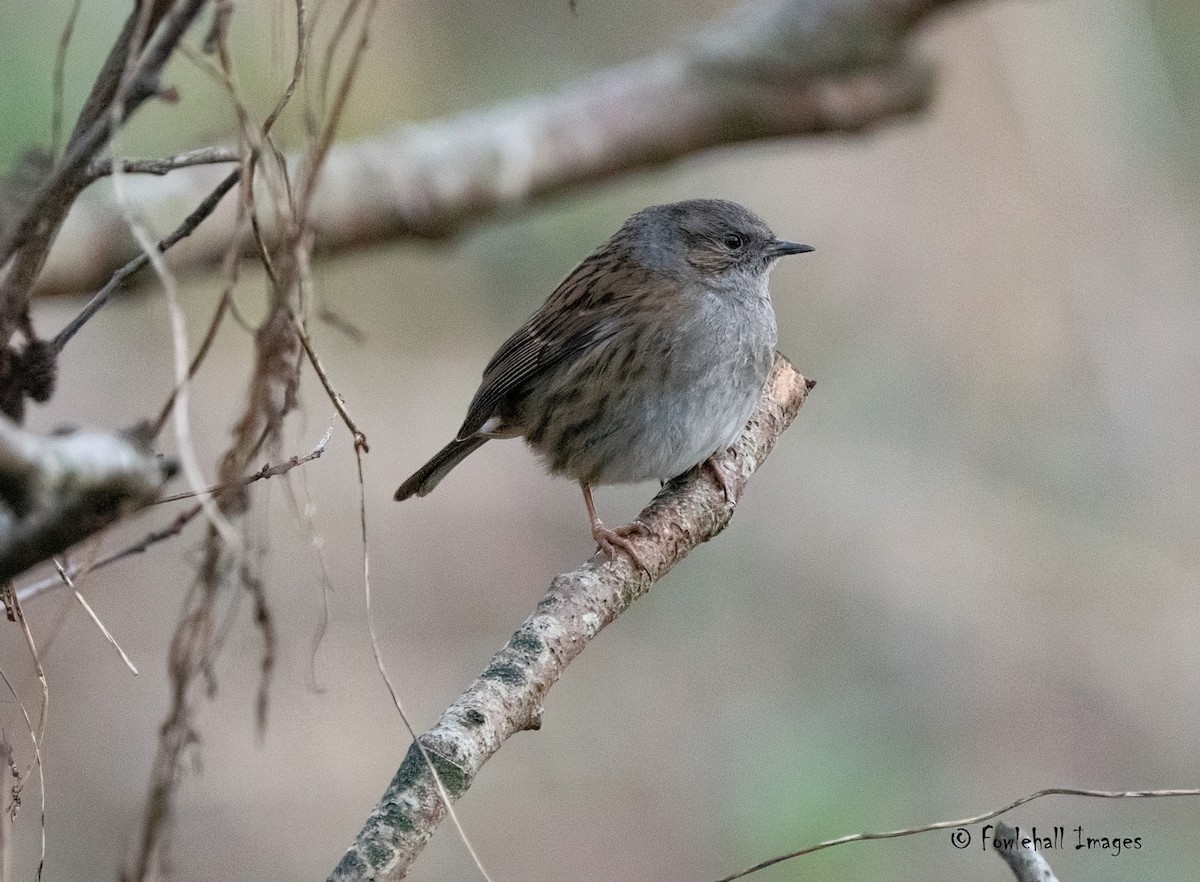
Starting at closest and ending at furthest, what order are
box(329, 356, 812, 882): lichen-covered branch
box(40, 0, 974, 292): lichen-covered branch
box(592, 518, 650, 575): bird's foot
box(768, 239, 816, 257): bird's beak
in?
box(329, 356, 812, 882): lichen-covered branch < box(592, 518, 650, 575): bird's foot < box(768, 239, 816, 257): bird's beak < box(40, 0, 974, 292): lichen-covered branch

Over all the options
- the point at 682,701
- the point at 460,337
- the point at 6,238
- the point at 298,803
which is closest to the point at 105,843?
the point at 298,803

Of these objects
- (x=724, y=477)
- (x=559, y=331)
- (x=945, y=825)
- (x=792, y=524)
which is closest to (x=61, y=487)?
(x=945, y=825)

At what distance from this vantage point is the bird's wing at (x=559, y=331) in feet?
16.8

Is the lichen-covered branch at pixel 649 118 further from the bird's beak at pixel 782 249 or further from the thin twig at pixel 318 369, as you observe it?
the thin twig at pixel 318 369

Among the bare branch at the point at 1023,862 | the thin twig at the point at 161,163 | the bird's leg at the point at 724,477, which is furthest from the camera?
the bird's leg at the point at 724,477

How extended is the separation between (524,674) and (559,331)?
252 centimetres

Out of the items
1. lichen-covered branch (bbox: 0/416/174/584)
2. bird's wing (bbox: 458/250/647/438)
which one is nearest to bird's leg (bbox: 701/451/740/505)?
bird's wing (bbox: 458/250/647/438)

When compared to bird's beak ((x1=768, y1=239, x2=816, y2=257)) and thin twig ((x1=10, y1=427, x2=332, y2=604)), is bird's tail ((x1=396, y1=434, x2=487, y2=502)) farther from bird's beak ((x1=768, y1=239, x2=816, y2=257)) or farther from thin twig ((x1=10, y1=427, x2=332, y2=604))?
thin twig ((x1=10, y1=427, x2=332, y2=604))

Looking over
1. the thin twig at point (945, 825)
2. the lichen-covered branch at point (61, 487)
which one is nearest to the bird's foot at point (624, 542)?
the thin twig at point (945, 825)

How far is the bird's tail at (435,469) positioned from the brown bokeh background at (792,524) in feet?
5.43

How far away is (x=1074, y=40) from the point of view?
7426mm

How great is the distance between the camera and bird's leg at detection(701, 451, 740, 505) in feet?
13.9

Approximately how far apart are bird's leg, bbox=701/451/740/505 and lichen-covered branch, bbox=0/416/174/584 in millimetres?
2923

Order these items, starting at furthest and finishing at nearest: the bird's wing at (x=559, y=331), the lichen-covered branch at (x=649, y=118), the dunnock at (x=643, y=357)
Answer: the lichen-covered branch at (x=649, y=118)
the bird's wing at (x=559, y=331)
the dunnock at (x=643, y=357)
